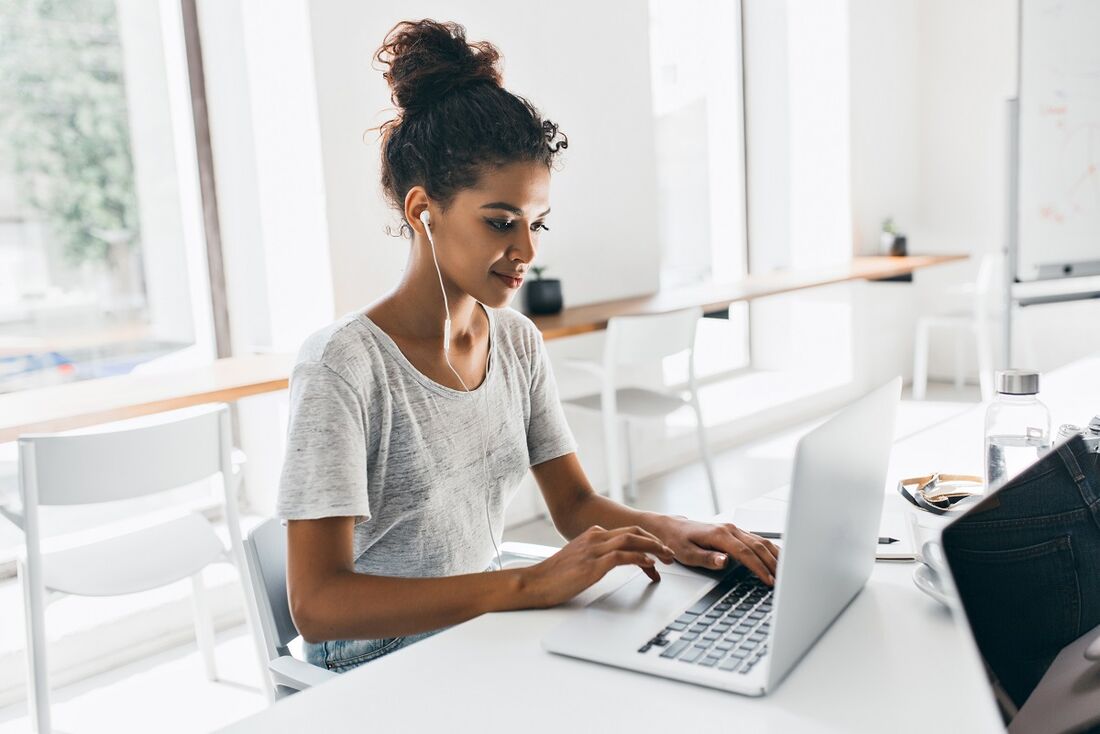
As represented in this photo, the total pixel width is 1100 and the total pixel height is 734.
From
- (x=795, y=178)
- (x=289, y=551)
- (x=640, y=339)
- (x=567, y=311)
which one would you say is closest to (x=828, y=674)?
(x=289, y=551)

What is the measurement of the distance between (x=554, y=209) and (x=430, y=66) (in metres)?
2.30

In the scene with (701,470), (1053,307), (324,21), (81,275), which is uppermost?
(324,21)

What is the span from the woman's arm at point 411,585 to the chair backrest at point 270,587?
0.13 meters

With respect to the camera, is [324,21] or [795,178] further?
[795,178]

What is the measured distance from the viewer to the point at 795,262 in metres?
5.32

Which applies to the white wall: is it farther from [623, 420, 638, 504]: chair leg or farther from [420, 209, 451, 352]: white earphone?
[420, 209, 451, 352]: white earphone

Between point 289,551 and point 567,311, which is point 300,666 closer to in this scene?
point 289,551

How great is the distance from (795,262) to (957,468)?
154 inches

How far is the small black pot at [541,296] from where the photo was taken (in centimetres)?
340

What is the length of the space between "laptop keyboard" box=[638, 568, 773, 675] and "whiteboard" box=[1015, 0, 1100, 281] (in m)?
2.14

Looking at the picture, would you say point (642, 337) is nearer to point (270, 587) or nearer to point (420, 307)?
point (420, 307)

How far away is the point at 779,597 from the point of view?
0.82 metres

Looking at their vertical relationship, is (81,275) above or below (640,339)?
above

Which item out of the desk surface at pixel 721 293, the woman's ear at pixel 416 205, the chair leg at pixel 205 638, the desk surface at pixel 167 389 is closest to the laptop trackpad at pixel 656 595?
the woman's ear at pixel 416 205
